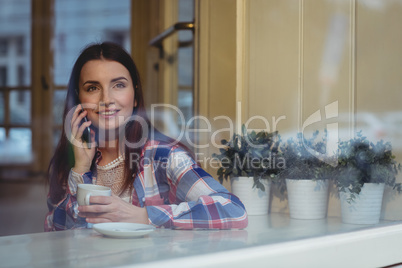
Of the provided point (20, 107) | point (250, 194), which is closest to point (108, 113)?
point (250, 194)

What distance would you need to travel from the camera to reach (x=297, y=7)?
1479 mm

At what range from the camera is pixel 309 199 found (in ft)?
4.56

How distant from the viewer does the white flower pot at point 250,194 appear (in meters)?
1.46

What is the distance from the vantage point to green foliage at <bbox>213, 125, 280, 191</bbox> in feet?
4.84

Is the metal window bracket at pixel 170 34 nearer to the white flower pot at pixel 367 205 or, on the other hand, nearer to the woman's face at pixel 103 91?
the woman's face at pixel 103 91

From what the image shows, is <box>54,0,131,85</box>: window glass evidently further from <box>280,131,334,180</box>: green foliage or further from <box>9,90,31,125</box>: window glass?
<box>280,131,334,180</box>: green foliage

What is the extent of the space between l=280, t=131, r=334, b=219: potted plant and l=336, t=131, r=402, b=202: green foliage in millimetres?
51

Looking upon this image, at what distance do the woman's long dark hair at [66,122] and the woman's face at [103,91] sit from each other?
0.06 ft

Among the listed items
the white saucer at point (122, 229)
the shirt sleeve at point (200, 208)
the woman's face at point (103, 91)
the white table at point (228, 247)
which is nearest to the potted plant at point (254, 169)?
the white table at point (228, 247)

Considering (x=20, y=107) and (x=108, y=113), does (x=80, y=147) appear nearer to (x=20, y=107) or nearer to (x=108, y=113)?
(x=108, y=113)

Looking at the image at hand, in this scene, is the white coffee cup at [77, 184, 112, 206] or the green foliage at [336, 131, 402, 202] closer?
the white coffee cup at [77, 184, 112, 206]

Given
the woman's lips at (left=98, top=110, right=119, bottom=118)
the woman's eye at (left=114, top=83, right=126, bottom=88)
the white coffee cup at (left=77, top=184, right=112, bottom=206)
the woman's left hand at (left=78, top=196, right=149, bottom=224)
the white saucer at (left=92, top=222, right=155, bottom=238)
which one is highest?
the woman's eye at (left=114, top=83, right=126, bottom=88)

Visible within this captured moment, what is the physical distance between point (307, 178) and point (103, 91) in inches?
21.9

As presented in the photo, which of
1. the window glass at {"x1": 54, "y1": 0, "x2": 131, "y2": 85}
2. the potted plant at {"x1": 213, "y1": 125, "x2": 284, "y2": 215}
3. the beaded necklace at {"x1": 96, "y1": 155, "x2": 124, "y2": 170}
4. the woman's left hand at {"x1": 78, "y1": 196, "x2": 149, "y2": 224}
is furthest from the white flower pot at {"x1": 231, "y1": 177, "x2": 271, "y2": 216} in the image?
the window glass at {"x1": 54, "y1": 0, "x2": 131, "y2": 85}
